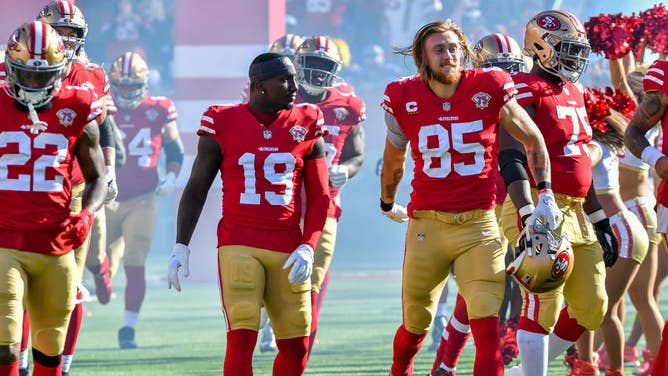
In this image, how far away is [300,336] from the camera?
18.0 ft

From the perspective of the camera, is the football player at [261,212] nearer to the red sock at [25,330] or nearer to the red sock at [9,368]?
the red sock at [9,368]

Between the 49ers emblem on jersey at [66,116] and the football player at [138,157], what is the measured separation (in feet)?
15.5

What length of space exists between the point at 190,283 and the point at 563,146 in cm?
843

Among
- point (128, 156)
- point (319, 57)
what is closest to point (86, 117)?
point (319, 57)

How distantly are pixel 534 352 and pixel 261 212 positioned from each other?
131 centimetres

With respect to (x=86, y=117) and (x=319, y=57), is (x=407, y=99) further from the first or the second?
(x=319, y=57)

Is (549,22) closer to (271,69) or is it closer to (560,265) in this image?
(560,265)

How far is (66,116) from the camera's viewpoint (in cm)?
516

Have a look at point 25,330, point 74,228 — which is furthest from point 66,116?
point 25,330

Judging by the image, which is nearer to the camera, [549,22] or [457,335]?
[549,22]

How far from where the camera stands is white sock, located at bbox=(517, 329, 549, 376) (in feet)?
19.0

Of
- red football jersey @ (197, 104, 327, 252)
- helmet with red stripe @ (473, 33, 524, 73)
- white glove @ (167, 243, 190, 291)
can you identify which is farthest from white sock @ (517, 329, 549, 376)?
helmet with red stripe @ (473, 33, 524, 73)

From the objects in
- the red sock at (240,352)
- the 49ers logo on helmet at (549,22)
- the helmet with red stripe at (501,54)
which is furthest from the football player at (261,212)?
the helmet with red stripe at (501,54)

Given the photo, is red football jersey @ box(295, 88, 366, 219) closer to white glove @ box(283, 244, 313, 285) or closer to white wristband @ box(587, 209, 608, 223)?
white wristband @ box(587, 209, 608, 223)
